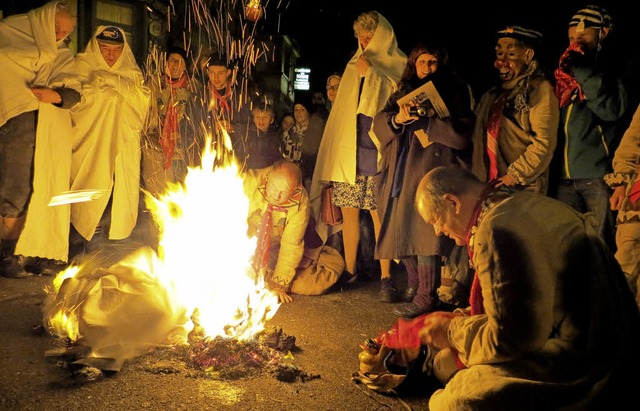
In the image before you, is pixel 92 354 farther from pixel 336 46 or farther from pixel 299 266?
pixel 336 46

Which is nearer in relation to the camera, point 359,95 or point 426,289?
point 426,289

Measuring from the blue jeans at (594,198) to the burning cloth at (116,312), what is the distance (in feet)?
11.8

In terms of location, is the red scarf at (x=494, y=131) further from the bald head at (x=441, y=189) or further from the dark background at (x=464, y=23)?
the bald head at (x=441, y=189)

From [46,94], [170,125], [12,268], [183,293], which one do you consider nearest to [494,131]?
[183,293]

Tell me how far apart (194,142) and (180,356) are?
364 centimetres

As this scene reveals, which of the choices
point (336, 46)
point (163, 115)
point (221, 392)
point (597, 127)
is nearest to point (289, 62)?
point (336, 46)

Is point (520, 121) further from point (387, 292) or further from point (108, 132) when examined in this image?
point (108, 132)

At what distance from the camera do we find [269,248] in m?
6.30

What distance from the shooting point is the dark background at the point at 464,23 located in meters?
8.34

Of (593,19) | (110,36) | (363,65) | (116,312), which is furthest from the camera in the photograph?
(110,36)

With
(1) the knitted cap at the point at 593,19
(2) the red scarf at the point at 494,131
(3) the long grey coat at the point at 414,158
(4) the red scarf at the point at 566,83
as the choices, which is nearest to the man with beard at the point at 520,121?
(2) the red scarf at the point at 494,131

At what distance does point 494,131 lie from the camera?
5.43 m

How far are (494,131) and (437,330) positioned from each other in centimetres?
265

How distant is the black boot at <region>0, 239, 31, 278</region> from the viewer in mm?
6137
